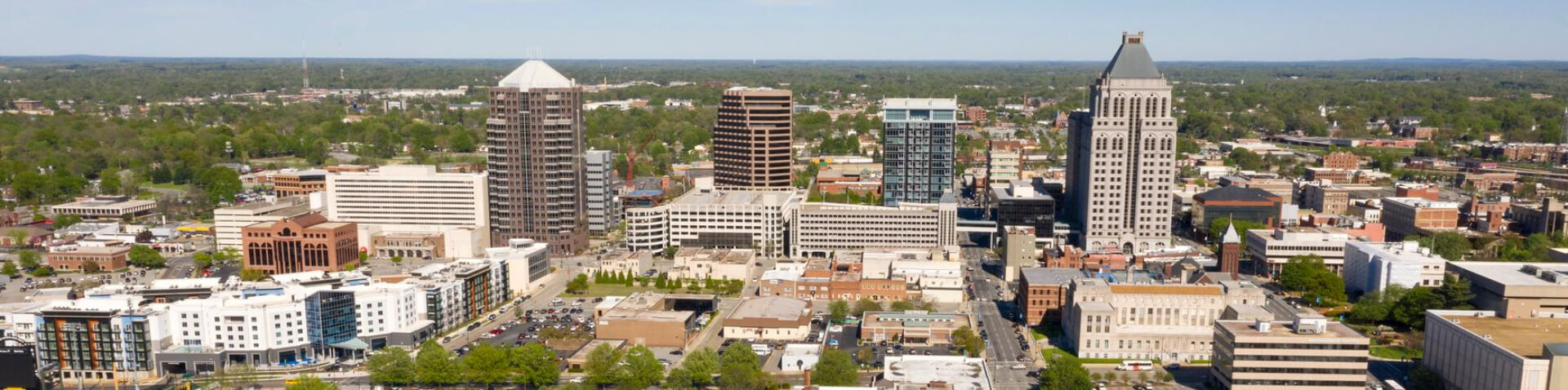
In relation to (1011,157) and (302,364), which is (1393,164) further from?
(302,364)

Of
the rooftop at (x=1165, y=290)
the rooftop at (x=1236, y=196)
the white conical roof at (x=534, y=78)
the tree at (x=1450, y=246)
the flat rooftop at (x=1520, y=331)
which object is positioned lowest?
the tree at (x=1450, y=246)

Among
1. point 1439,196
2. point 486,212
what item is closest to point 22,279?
point 486,212

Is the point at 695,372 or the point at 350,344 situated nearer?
the point at 695,372

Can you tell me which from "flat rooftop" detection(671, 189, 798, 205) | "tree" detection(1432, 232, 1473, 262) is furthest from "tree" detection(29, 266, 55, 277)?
"tree" detection(1432, 232, 1473, 262)

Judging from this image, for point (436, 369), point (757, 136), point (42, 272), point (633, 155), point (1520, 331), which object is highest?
point (757, 136)

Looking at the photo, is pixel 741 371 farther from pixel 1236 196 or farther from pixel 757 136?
pixel 1236 196

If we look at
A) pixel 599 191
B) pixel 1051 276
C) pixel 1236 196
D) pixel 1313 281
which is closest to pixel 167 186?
pixel 599 191

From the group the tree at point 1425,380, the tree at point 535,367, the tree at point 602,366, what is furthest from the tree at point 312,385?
the tree at point 1425,380

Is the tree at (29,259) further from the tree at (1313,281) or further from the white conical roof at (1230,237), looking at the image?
the tree at (1313,281)
